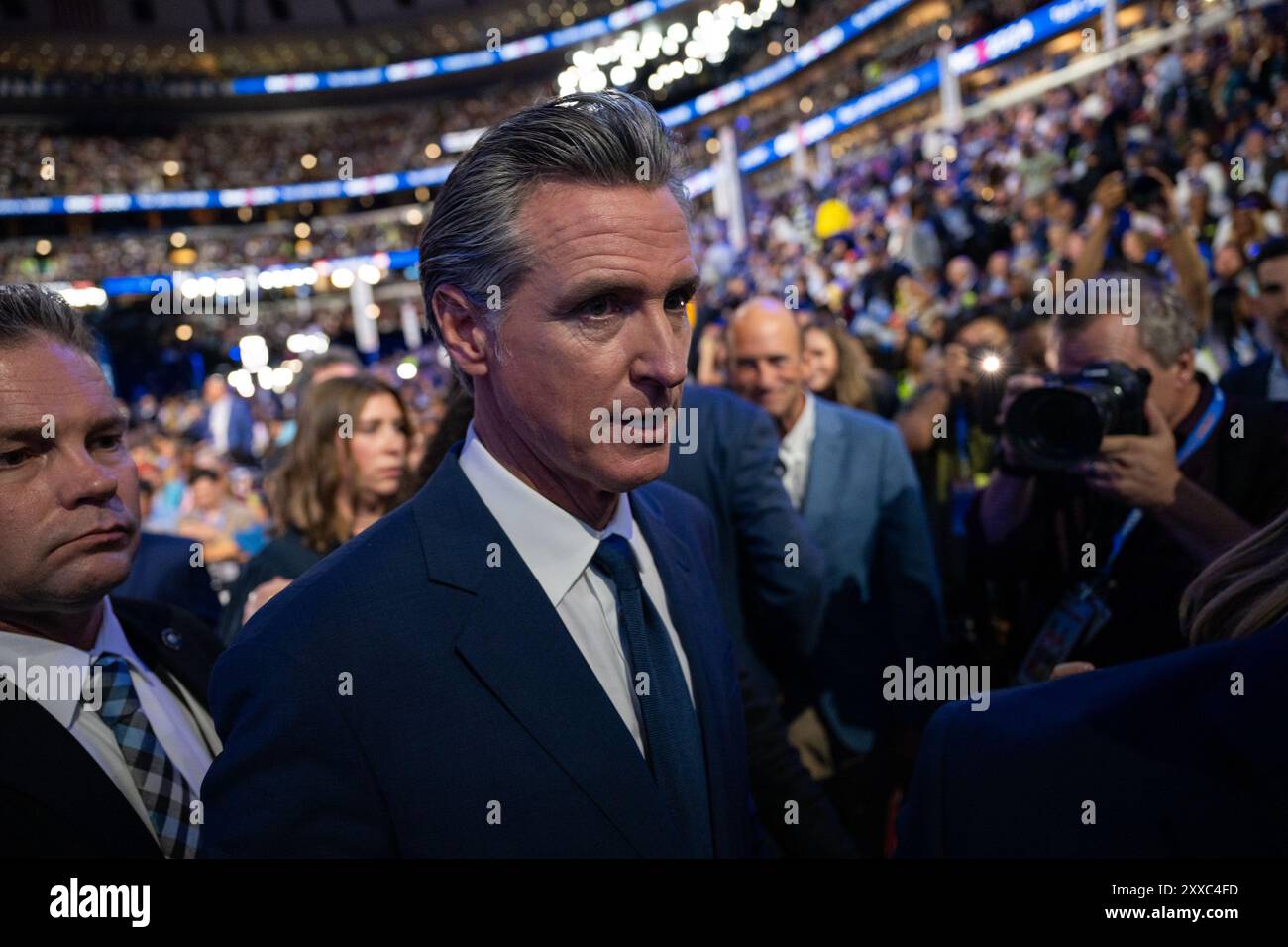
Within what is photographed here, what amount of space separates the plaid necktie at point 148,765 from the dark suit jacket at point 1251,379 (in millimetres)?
2949

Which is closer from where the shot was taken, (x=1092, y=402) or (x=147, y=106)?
(x=1092, y=402)

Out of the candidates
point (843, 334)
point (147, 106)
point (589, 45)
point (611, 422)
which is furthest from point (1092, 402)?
point (147, 106)

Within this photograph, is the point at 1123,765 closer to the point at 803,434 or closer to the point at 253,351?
the point at 803,434

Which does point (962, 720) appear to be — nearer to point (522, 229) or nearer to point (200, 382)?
point (522, 229)

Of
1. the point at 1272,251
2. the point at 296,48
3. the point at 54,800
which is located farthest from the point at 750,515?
the point at 296,48

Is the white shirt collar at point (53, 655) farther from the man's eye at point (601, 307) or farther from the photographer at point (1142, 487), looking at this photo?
the photographer at point (1142, 487)

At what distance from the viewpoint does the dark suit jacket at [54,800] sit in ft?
3.71

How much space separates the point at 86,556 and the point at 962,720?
1.20 m

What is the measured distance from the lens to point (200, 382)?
29594 mm

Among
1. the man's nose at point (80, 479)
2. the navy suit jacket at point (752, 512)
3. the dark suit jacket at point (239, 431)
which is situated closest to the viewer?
the man's nose at point (80, 479)

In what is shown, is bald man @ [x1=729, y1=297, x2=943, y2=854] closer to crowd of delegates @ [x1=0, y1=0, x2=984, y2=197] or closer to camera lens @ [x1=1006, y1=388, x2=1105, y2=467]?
camera lens @ [x1=1006, y1=388, x2=1105, y2=467]

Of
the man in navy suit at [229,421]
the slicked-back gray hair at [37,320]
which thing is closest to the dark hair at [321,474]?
the slicked-back gray hair at [37,320]

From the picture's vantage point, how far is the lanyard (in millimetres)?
2061

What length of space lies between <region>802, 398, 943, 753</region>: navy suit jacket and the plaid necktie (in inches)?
73.8
